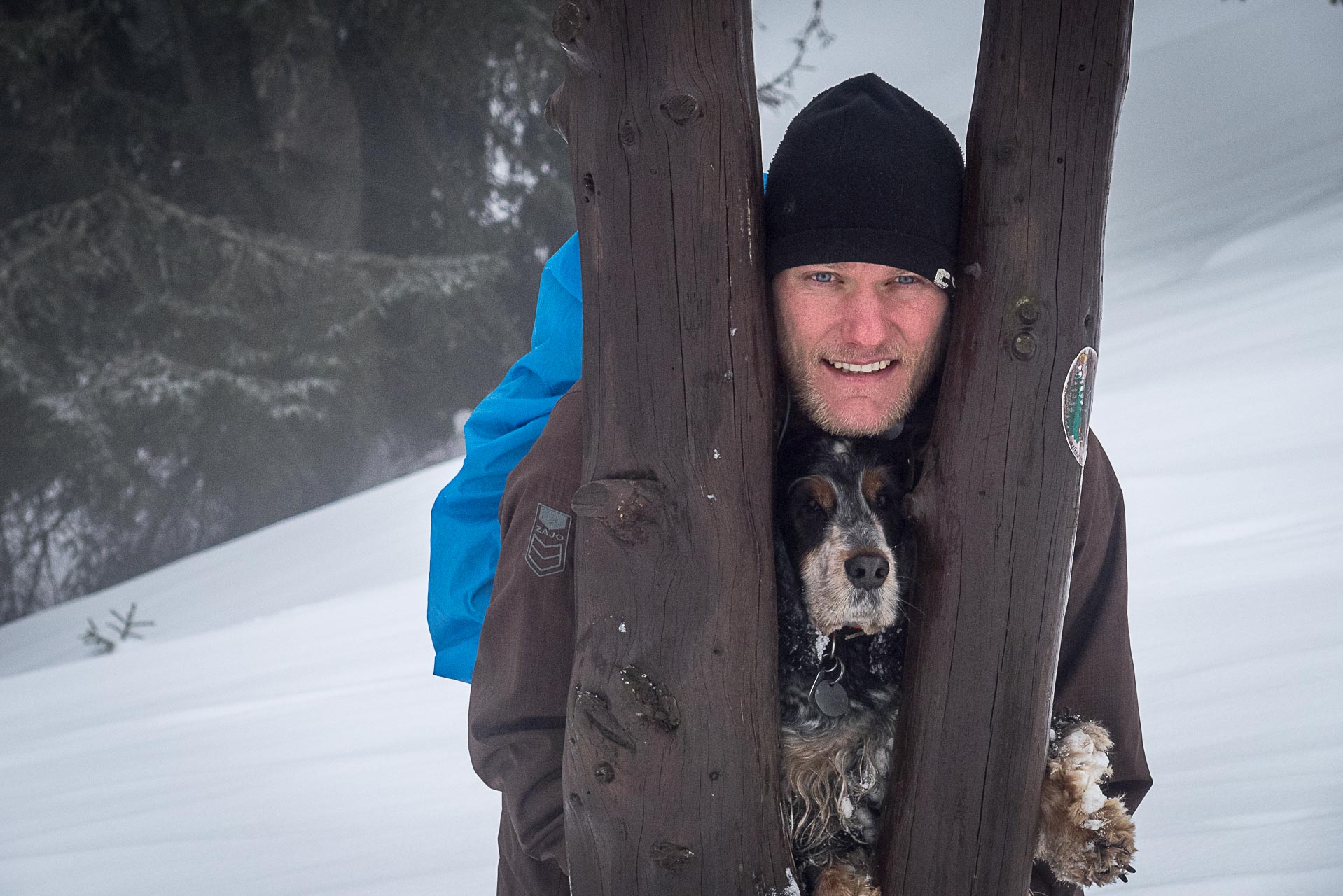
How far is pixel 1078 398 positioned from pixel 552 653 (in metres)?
1.05

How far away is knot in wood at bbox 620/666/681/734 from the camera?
5.50 ft

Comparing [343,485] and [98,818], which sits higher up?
[343,485]

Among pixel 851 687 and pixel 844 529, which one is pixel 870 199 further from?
pixel 851 687

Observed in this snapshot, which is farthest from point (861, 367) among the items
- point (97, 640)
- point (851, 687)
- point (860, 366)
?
point (97, 640)

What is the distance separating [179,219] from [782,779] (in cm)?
1222

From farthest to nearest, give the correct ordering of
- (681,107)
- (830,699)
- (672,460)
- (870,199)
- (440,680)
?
(440,680) < (830,699) < (870,199) < (672,460) < (681,107)

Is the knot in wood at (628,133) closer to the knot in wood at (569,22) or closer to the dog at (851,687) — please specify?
the knot in wood at (569,22)

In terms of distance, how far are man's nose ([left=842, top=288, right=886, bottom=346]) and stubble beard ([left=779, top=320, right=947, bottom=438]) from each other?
2.3 inches

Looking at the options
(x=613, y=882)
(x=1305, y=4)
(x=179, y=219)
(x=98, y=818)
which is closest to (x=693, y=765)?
(x=613, y=882)

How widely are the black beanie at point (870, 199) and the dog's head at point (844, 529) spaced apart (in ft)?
1.38

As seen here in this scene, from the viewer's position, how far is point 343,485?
567 inches

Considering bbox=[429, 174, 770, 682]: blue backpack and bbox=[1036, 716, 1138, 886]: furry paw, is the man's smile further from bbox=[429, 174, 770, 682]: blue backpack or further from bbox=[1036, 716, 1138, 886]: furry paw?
bbox=[1036, 716, 1138, 886]: furry paw

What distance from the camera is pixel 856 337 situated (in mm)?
1952

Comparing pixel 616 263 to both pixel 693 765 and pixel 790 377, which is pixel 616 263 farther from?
pixel 693 765
